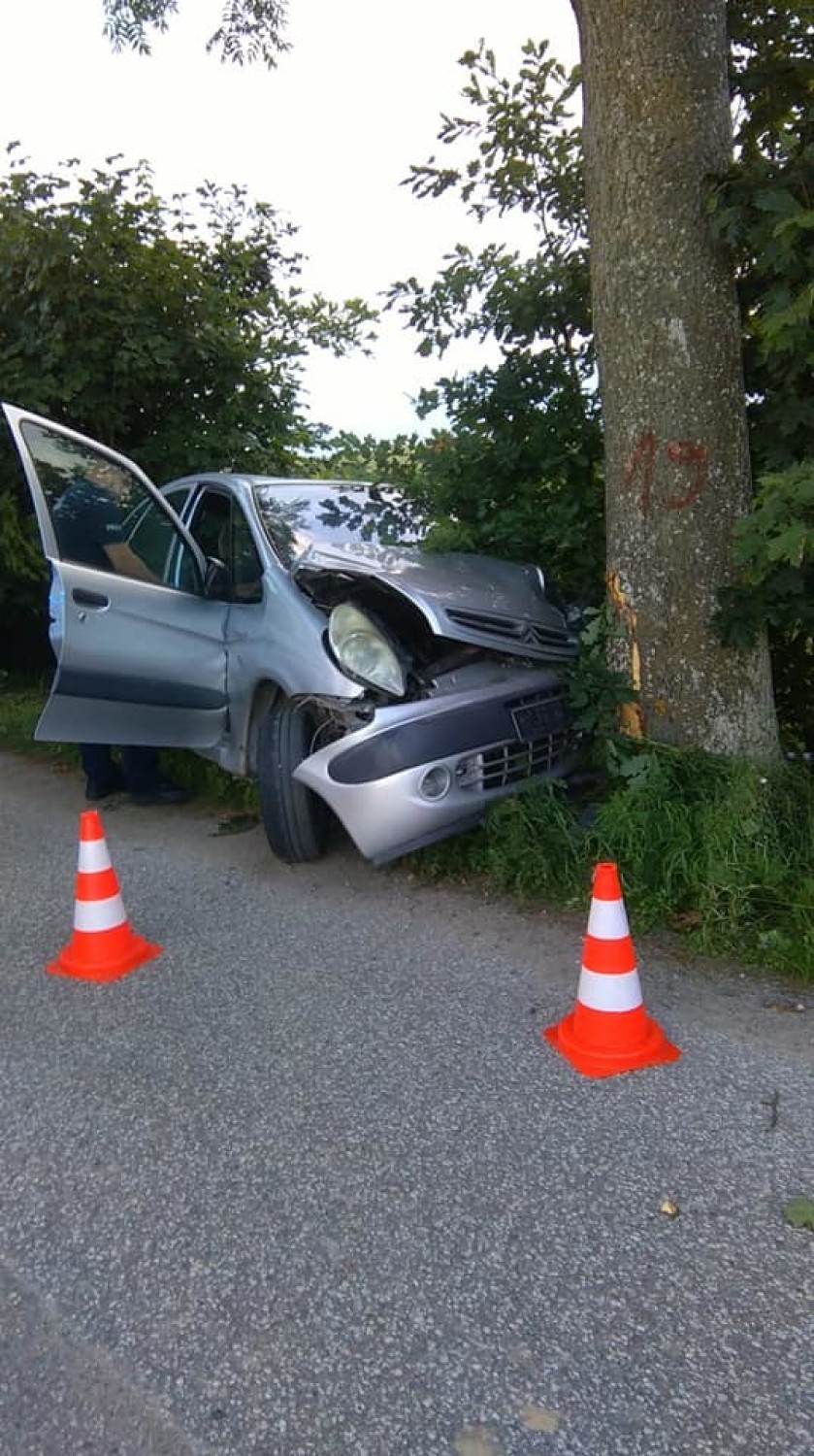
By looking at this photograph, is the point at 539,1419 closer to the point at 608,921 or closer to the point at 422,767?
the point at 608,921

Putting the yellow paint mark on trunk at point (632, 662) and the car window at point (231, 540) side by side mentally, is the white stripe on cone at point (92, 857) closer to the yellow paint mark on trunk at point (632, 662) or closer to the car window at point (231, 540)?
the car window at point (231, 540)

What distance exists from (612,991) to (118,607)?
311cm

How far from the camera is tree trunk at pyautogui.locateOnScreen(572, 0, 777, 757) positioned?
3998 millimetres

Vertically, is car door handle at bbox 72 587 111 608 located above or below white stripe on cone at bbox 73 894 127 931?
above

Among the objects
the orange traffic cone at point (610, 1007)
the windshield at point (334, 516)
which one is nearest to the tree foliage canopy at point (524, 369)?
the windshield at point (334, 516)

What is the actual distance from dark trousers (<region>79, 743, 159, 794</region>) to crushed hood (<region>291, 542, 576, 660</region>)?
189cm

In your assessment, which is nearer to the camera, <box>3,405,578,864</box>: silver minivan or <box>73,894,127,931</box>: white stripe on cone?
<box>73,894,127,931</box>: white stripe on cone

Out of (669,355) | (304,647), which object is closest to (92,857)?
(304,647)

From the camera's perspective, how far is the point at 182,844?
5.24 m

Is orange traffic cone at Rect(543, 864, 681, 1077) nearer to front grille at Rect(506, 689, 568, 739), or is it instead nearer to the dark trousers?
front grille at Rect(506, 689, 568, 739)

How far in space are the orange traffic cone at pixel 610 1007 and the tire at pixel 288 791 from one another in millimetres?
1863

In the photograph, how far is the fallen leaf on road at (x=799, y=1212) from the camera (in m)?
2.22

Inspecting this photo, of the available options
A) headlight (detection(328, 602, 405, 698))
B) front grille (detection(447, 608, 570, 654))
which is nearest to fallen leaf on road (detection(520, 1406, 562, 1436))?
headlight (detection(328, 602, 405, 698))

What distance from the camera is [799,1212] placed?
2258 millimetres
